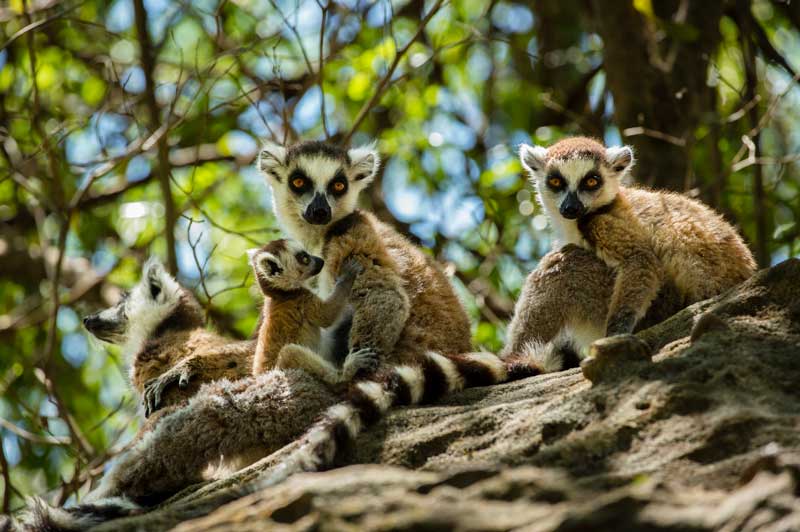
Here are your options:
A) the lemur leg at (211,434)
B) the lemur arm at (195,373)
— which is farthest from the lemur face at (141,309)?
the lemur leg at (211,434)

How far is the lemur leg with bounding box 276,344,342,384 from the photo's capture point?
212 inches

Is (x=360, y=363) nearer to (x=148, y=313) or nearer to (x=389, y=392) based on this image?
(x=389, y=392)

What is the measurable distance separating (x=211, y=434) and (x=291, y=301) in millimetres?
1448

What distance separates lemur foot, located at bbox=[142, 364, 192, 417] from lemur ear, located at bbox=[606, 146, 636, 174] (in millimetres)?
3065

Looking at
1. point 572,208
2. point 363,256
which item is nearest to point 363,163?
point 363,256

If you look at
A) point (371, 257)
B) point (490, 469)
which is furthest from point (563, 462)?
point (371, 257)

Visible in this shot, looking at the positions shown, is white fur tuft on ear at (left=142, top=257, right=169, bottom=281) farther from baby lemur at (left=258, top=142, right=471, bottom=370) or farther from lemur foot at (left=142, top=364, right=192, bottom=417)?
lemur foot at (left=142, top=364, right=192, bottom=417)

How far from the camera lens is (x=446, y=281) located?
645 cm

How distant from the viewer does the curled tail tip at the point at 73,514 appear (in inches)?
171

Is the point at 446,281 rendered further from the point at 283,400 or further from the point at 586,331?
the point at 283,400

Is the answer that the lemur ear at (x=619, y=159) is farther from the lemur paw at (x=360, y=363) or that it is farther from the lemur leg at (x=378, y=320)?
the lemur paw at (x=360, y=363)

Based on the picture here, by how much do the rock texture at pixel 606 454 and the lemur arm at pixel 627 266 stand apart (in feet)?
2.58

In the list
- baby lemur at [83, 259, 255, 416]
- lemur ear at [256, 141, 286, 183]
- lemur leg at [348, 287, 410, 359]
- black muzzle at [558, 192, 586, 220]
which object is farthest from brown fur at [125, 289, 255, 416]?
black muzzle at [558, 192, 586, 220]

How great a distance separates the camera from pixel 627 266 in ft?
18.9
